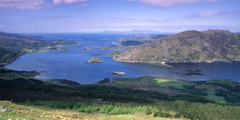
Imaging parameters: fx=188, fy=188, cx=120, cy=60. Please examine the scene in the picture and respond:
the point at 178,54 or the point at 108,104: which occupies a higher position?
the point at 108,104

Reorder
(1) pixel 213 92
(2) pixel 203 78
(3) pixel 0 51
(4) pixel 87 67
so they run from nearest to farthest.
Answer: (1) pixel 213 92 < (2) pixel 203 78 < (4) pixel 87 67 < (3) pixel 0 51

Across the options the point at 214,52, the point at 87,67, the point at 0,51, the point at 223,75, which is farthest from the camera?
the point at 214,52

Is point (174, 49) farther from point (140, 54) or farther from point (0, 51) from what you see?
point (0, 51)

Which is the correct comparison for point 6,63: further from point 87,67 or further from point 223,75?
point 223,75

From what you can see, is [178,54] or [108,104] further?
[178,54]

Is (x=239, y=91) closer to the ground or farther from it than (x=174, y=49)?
closer to the ground

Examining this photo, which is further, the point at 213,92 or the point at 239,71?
the point at 239,71

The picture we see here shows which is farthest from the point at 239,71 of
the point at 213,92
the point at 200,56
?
the point at 213,92

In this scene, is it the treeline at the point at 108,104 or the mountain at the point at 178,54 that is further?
the mountain at the point at 178,54

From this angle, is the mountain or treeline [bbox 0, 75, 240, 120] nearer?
treeline [bbox 0, 75, 240, 120]
